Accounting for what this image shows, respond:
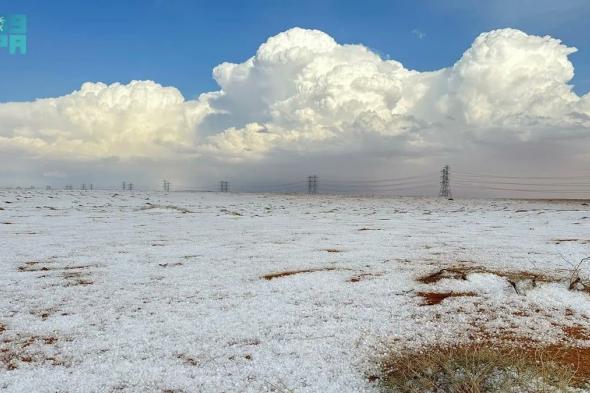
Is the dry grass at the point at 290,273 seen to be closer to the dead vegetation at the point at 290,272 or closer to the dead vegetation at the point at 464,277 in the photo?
the dead vegetation at the point at 290,272

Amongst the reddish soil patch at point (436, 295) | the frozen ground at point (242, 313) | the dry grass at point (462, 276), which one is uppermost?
the dry grass at point (462, 276)

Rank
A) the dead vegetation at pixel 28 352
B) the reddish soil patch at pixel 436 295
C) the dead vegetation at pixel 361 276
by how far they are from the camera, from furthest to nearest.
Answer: the dead vegetation at pixel 361 276 → the reddish soil patch at pixel 436 295 → the dead vegetation at pixel 28 352

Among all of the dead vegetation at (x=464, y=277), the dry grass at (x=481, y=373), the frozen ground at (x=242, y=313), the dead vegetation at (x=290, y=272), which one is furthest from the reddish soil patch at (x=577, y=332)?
the dead vegetation at (x=290, y=272)

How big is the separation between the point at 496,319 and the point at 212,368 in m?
2.69

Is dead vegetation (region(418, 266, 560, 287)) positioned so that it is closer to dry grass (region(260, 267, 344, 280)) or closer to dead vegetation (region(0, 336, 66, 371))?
dry grass (region(260, 267, 344, 280))

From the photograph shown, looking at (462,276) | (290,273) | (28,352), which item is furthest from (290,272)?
(28,352)

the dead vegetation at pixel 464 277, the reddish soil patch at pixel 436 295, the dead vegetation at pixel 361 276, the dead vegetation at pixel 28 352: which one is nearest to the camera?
the dead vegetation at pixel 28 352

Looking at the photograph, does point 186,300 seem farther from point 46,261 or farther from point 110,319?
point 46,261

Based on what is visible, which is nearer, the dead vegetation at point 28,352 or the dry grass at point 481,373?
the dry grass at point 481,373

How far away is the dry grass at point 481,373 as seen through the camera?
280 centimetres

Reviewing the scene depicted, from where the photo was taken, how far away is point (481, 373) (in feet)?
9.41

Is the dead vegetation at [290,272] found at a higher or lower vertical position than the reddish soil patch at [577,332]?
lower

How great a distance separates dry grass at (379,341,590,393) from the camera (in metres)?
2.80

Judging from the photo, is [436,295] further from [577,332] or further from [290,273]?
[290,273]
